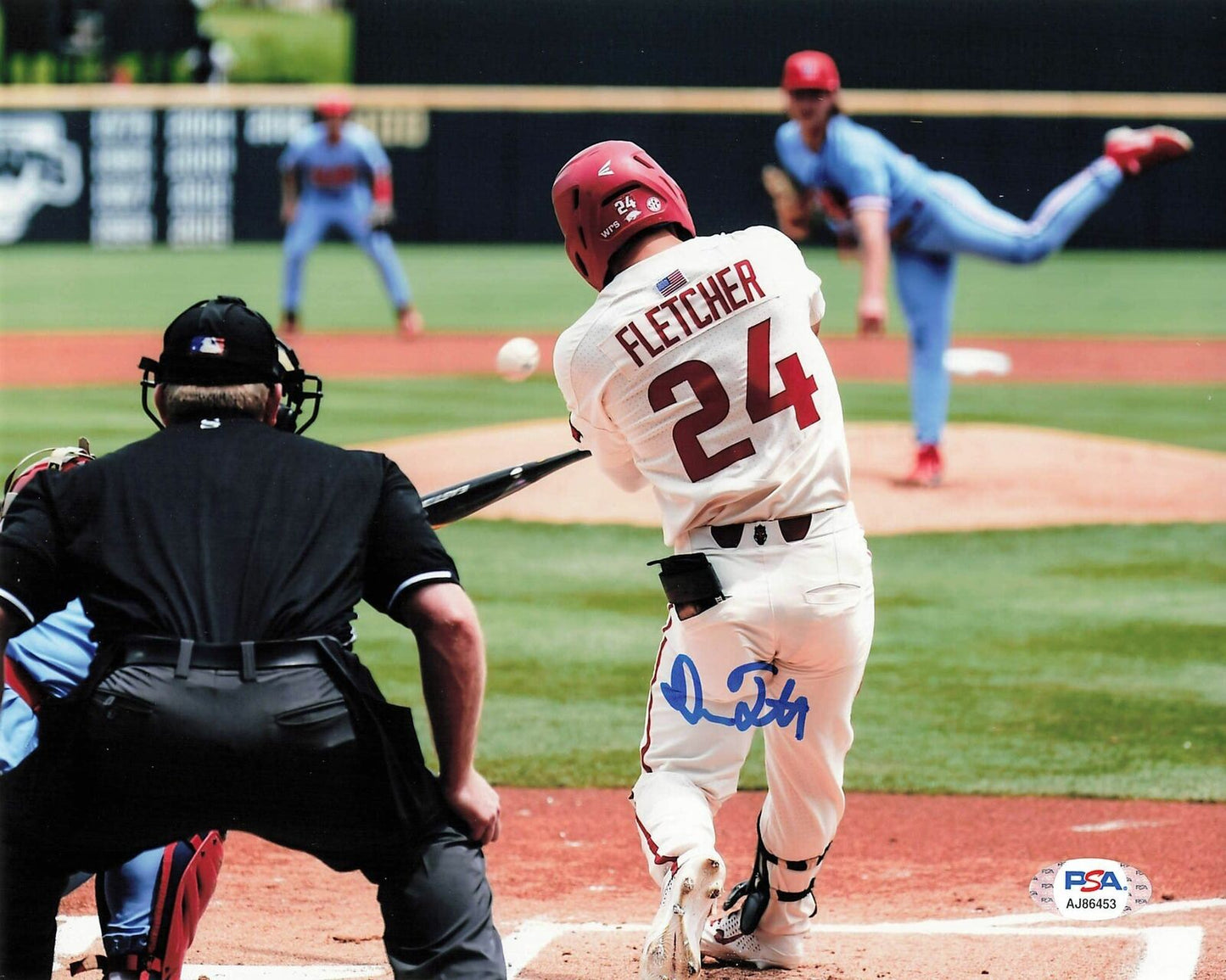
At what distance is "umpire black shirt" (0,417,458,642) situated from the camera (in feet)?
8.01

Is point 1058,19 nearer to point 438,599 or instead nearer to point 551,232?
point 551,232

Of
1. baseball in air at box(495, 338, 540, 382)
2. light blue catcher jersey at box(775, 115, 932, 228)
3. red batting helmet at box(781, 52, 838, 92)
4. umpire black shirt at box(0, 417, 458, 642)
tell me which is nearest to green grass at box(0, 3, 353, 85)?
light blue catcher jersey at box(775, 115, 932, 228)

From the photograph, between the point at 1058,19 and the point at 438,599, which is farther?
the point at 1058,19

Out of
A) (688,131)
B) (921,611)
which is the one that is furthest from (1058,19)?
(921,611)

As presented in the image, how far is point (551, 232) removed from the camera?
2525 centimetres

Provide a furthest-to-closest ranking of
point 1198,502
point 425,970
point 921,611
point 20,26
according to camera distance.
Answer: point 20,26 → point 1198,502 → point 921,611 → point 425,970

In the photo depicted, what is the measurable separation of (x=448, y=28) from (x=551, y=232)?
3337 millimetres

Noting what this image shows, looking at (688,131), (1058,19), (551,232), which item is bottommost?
(551,232)

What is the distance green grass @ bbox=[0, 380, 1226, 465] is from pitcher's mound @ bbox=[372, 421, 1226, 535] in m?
1.03

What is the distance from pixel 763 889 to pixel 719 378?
111 cm

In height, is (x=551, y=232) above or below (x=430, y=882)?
below

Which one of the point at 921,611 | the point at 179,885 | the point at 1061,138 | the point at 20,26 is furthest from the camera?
the point at 20,26

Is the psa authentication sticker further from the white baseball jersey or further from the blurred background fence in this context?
the blurred background fence

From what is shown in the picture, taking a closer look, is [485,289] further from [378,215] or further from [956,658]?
[956,658]
